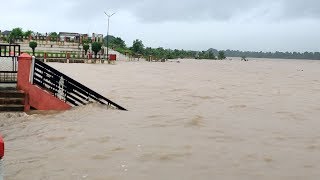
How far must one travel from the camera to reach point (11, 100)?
40.7 ft

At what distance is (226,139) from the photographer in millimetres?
10156

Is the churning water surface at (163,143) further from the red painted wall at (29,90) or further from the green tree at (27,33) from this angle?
the green tree at (27,33)

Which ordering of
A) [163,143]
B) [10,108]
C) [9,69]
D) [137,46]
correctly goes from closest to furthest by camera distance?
1. [163,143]
2. [10,108]
3. [9,69]
4. [137,46]

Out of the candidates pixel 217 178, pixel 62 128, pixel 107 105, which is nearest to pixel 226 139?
pixel 217 178

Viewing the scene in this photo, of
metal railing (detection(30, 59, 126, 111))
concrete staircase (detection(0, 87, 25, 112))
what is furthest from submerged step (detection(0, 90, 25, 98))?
metal railing (detection(30, 59, 126, 111))

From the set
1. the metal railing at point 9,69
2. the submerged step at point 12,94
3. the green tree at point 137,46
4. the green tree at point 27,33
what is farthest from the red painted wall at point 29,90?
the green tree at point 137,46

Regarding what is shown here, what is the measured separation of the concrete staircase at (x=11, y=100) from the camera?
484 inches

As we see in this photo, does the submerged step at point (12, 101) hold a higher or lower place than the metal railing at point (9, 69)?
lower

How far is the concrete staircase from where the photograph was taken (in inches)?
484

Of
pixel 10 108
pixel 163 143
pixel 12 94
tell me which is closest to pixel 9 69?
pixel 12 94

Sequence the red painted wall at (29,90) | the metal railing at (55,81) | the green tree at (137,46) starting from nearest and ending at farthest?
the red painted wall at (29,90) → the metal railing at (55,81) → the green tree at (137,46)

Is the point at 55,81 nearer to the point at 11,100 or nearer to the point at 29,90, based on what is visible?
the point at 29,90

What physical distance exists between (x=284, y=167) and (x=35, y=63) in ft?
26.9

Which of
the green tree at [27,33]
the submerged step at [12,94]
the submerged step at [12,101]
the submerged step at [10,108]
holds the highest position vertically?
the green tree at [27,33]
